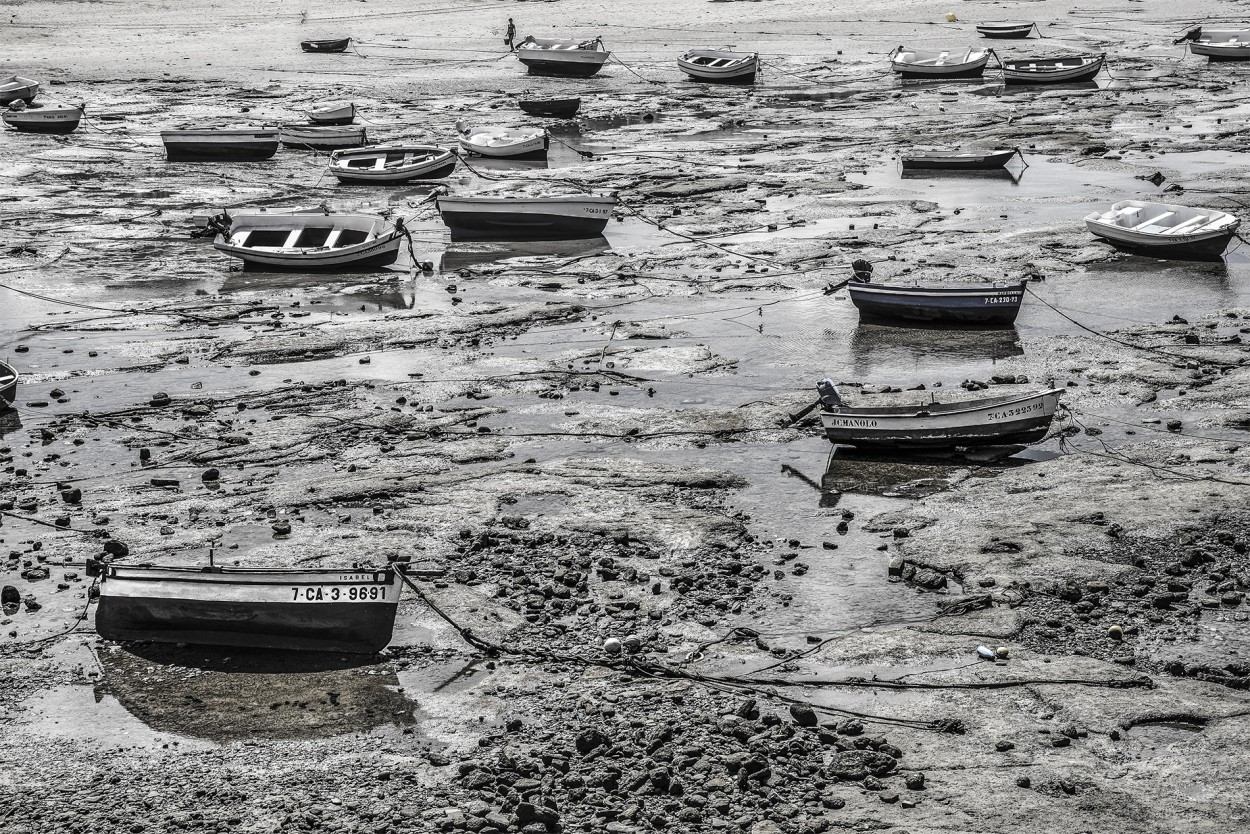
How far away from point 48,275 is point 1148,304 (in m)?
21.6

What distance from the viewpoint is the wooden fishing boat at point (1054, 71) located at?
48.7m

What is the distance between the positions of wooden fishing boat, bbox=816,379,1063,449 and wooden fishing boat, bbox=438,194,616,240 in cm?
1301

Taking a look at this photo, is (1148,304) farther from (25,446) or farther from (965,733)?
(25,446)

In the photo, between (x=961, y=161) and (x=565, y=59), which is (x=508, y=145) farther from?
(x=565, y=59)

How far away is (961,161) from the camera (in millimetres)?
34750

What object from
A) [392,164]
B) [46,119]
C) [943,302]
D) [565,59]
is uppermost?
[565,59]

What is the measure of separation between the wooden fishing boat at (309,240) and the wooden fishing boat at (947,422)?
41.6 feet

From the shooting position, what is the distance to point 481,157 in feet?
127

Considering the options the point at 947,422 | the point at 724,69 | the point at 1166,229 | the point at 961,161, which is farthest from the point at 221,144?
the point at 947,422

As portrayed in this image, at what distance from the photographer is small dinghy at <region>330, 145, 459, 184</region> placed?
3516 cm

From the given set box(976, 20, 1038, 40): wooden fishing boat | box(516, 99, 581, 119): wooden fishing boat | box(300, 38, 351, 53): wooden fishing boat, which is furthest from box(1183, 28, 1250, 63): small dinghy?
box(300, 38, 351, 53): wooden fishing boat

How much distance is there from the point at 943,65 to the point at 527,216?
27526mm

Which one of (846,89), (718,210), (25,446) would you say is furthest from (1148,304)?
(846,89)

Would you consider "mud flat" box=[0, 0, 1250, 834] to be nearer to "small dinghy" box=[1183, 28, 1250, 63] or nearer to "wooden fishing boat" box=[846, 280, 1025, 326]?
"wooden fishing boat" box=[846, 280, 1025, 326]
